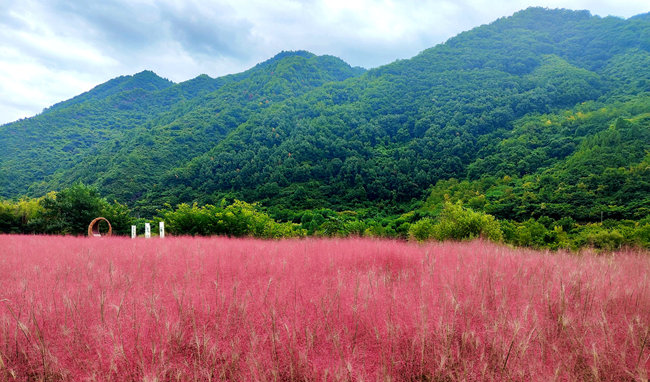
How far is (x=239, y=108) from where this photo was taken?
80500 mm

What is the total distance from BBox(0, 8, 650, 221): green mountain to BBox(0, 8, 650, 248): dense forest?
0.34 metres

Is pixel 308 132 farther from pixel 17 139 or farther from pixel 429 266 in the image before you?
pixel 17 139

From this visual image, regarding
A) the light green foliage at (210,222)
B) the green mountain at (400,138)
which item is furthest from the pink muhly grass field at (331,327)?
the green mountain at (400,138)

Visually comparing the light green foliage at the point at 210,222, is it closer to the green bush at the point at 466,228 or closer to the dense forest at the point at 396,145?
the dense forest at the point at 396,145

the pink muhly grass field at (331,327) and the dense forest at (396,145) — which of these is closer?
the pink muhly grass field at (331,327)

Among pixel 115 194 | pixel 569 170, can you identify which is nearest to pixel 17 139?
pixel 115 194

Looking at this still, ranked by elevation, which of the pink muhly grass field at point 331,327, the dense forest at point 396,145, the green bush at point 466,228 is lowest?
the green bush at point 466,228

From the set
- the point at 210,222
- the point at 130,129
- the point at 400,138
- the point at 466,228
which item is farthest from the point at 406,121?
the point at 130,129

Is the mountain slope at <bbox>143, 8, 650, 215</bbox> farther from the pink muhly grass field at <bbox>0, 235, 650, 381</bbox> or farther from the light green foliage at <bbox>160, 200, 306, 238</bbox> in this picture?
the pink muhly grass field at <bbox>0, 235, 650, 381</bbox>

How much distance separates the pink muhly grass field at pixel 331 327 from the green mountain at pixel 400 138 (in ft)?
116

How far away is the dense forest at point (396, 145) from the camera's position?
33.0 m

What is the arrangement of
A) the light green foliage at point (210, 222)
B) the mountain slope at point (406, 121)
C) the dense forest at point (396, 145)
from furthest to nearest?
the mountain slope at point (406, 121)
the dense forest at point (396, 145)
the light green foliage at point (210, 222)

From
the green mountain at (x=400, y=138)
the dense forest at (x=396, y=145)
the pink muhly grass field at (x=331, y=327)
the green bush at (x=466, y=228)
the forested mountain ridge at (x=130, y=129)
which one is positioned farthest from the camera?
the forested mountain ridge at (x=130, y=129)

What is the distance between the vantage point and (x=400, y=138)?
220 feet
